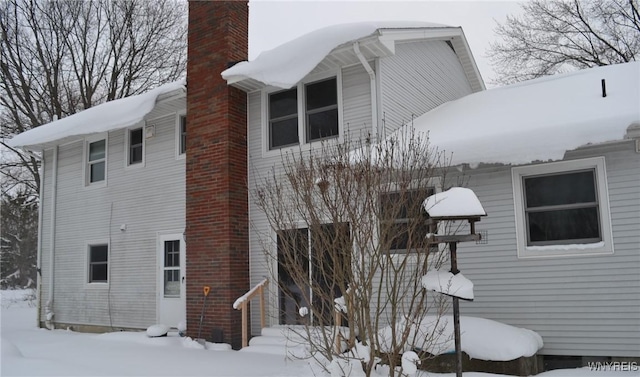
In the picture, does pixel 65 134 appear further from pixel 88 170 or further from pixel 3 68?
pixel 3 68

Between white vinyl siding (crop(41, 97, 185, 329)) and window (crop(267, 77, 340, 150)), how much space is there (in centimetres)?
A: 226

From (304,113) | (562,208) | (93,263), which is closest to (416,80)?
(304,113)

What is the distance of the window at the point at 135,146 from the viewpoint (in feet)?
38.2

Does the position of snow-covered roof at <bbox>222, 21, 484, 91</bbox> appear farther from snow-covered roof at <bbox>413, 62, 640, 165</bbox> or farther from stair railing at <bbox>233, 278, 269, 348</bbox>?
stair railing at <bbox>233, 278, 269, 348</bbox>

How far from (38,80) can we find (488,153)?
22.4 m

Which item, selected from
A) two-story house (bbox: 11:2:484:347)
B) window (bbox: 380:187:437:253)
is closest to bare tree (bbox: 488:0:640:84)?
two-story house (bbox: 11:2:484:347)

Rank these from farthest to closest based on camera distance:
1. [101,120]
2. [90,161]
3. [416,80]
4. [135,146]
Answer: [90,161] < [135,146] < [101,120] < [416,80]

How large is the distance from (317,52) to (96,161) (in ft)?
23.9

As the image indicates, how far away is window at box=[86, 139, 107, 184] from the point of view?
12383 mm

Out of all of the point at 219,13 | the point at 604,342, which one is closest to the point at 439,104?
the point at 219,13

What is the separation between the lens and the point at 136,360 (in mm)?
7586

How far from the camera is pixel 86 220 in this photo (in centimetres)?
1234

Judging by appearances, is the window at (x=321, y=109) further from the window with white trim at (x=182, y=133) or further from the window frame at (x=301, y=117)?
the window with white trim at (x=182, y=133)

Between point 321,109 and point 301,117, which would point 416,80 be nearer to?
point 321,109
